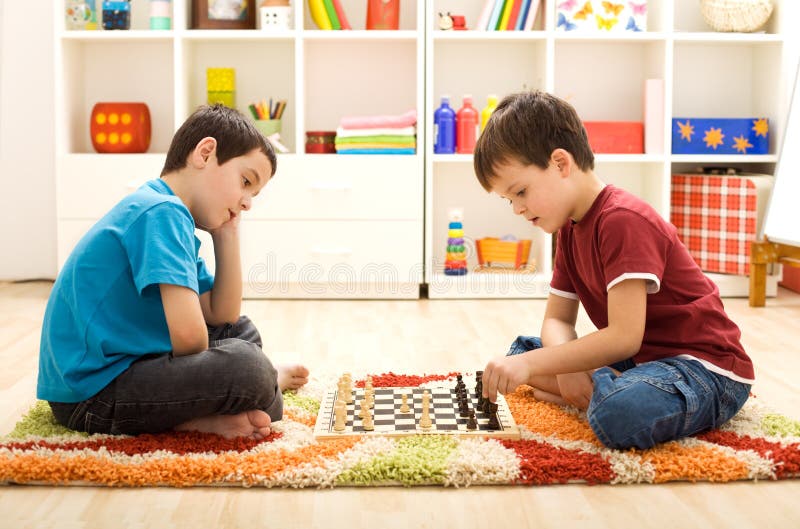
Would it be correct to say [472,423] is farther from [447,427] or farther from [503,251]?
[503,251]

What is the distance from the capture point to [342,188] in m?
3.15

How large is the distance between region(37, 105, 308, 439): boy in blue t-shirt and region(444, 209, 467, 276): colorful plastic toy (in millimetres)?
1768

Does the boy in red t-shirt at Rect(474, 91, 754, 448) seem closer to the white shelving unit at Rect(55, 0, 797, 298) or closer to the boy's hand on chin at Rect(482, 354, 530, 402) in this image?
the boy's hand on chin at Rect(482, 354, 530, 402)

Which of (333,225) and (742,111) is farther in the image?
(742,111)

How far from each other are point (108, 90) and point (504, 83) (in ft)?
4.89

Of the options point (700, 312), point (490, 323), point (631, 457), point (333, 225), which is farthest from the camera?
point (333, 225)

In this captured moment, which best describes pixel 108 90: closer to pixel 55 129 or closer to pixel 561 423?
pixel 55 129

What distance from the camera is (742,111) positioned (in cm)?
356

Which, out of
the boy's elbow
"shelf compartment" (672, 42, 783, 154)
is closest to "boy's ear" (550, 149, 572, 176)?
the boy's elbow

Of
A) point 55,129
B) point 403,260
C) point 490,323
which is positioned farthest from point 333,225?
point 55,129

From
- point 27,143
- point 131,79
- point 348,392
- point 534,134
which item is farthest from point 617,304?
point 27,143

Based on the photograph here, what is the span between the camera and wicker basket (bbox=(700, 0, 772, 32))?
10.7 ft

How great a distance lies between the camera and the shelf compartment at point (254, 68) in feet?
11.4

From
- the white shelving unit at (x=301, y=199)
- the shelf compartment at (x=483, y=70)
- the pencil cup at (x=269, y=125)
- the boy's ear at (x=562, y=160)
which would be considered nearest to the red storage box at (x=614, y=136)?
the shelf compartment at (x=483, y=70)
